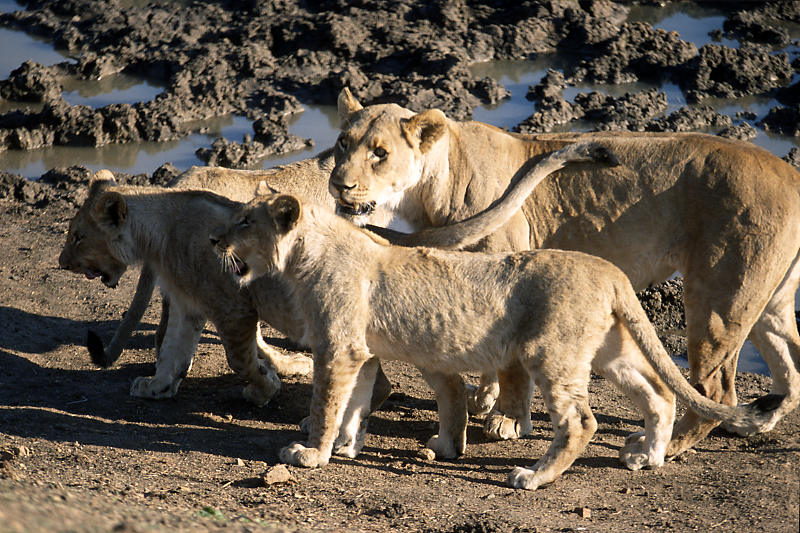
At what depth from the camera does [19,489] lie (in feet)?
16.3

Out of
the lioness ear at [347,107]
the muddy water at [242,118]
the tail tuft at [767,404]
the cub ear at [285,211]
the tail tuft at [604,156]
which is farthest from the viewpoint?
the muddy water at [242,118]

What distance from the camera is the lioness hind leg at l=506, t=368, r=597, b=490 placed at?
603cm

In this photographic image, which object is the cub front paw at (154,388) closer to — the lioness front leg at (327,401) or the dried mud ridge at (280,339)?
the dried mud ridge at (280,339)

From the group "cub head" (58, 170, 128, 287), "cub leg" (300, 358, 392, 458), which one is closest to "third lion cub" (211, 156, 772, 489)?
"cub leg" (300, 358, 392, 458)

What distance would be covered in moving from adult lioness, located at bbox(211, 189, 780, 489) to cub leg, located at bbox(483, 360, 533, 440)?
667 millimetres

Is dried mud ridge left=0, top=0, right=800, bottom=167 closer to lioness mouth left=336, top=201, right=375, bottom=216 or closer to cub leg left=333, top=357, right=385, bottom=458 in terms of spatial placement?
lioness mouth left=336, top=201, right=375, bottom=216

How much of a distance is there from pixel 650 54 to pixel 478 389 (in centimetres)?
1023

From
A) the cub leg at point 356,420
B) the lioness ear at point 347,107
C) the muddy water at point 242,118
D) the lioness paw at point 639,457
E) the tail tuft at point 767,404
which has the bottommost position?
the muddy water at point 242,118

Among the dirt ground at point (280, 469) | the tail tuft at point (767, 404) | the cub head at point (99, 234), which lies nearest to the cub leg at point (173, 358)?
the dirt ground at point (280, 469)

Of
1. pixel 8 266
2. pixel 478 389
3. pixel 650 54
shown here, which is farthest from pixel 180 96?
pixel 478 389

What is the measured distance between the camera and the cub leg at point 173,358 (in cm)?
763

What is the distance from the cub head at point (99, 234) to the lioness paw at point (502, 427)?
3.05 m

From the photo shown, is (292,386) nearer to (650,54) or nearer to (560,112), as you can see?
(560,112)

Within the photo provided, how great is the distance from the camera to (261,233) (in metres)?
6.43
